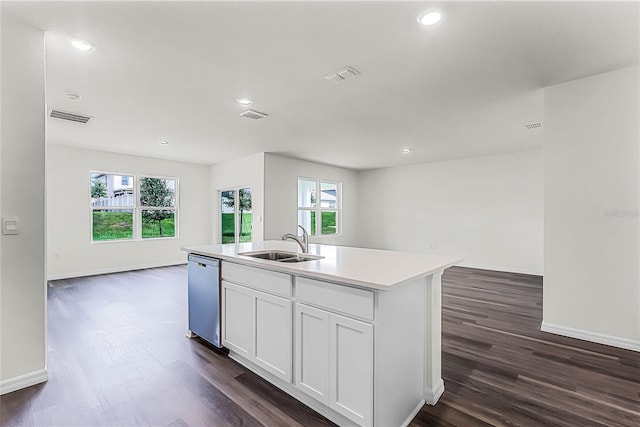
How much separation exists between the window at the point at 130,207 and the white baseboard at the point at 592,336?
7038mm

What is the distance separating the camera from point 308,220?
7328mm

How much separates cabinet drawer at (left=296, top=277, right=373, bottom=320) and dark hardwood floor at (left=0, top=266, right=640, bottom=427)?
27.4 inches

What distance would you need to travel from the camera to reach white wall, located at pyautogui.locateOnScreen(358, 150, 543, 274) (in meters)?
5.83

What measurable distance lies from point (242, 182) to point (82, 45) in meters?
4.38

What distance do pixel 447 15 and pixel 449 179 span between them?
5.48 metres

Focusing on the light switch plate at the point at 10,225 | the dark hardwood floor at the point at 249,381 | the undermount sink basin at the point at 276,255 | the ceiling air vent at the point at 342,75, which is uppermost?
the ceiling air vent at the point at 342,75

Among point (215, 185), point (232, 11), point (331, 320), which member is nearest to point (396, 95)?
point (232, 11)

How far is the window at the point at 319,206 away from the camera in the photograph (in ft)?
23.5

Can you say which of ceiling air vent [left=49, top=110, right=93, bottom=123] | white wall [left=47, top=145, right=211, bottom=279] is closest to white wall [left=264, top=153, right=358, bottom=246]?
white wall [left=47, top=145, right=211, bottom=279]

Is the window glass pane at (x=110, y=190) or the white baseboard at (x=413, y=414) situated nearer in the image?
the white baseboard at (x=413, y=414)

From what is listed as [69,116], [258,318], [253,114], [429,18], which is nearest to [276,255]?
[258,318]

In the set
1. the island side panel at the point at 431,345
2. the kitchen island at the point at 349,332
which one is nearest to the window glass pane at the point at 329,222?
the kitchen island at the point at 349,332

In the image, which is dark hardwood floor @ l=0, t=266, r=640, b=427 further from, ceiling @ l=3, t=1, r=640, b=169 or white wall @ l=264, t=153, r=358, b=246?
white wall @ l=264, t=153, r=358, b=246

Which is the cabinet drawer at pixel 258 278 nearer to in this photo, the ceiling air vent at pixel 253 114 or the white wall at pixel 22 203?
the white wall at pixel 22 203
